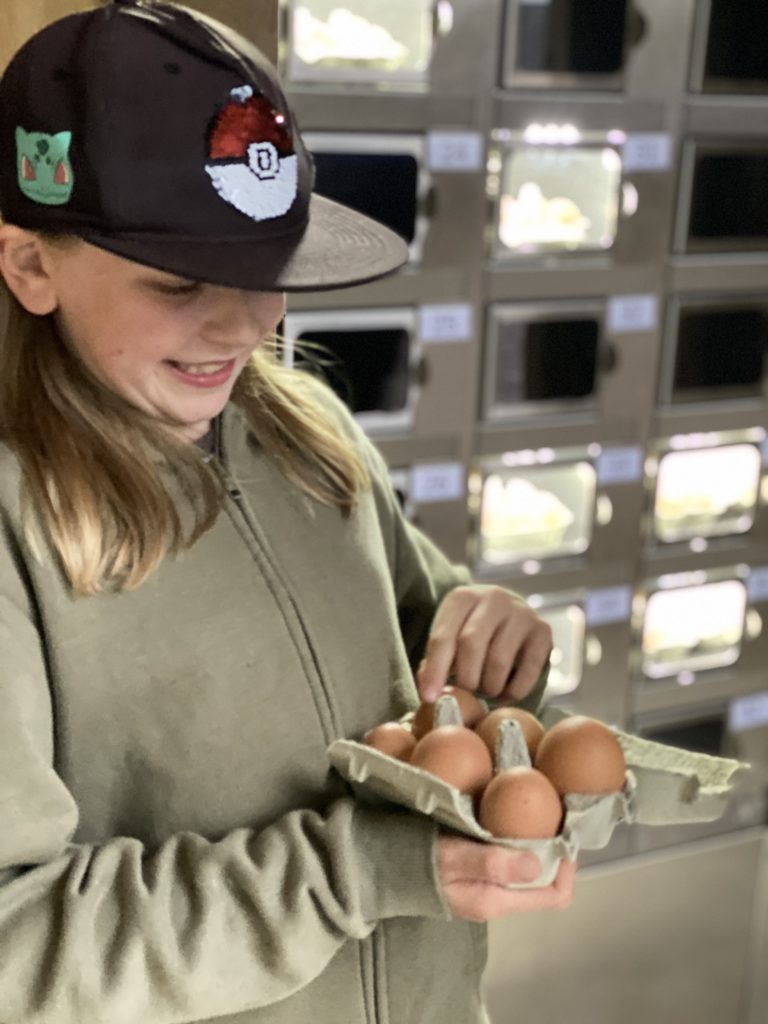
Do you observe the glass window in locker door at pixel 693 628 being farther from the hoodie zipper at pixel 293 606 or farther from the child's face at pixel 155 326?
the child's face at pixel 155 326

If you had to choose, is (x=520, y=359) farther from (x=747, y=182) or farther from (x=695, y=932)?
(x=695, y=932)

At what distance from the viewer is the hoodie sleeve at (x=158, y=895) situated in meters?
0.69

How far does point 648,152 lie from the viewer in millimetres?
1785

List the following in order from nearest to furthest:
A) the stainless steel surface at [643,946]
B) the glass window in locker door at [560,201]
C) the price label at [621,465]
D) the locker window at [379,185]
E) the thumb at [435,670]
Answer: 1. the thumb at [435,670]
2. the locker window at [379,185]
3. the glass window in locker door at [560,201]
4. the price label at [621,465]
5. the stainless steel surface at [643,946]

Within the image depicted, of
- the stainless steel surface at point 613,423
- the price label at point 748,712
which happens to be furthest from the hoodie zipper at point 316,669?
the price label at point 748,712

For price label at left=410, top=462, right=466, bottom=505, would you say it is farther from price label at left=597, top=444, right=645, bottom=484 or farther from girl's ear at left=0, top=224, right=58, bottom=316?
girl's ear at left=0, top=224, right=58, bottom=316

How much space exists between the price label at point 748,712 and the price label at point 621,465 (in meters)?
0.52

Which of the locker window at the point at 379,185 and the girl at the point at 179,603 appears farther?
the locker window at the point at 379,185

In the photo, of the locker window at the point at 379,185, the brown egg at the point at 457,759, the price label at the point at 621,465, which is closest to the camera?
the brown egg at the point at 457,759

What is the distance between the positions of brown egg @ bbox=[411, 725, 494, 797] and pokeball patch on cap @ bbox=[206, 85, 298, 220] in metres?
0.35

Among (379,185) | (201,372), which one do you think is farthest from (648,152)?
(201,372)

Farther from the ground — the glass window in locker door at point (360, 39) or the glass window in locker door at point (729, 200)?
the glass window in locker door at point (360, 39)

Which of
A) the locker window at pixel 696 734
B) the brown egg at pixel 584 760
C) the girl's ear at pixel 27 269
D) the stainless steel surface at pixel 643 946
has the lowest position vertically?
the stainless steel surface at pixel 643 946

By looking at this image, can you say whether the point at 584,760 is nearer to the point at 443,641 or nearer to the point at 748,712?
the point at 443,641
